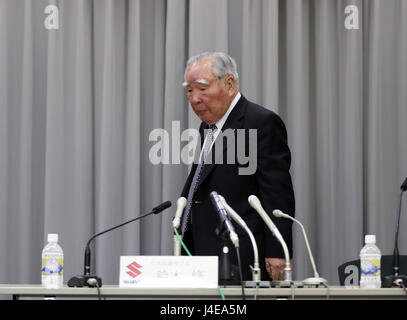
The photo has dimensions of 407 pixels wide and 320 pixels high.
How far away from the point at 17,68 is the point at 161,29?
944 millimetres

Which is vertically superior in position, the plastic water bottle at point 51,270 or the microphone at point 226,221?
the microphone at point 226,221

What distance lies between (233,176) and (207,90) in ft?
1.57

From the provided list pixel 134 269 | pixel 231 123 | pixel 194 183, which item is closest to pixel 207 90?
pixel 231 123

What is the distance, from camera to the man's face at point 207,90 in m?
3.73

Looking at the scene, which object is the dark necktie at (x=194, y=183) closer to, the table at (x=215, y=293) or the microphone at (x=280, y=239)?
the microphone at (x=280, y=239)

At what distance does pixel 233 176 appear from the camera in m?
3.55

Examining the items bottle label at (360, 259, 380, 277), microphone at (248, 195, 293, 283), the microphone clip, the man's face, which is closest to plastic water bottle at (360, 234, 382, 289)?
bottle label at (360, 259, 380, 277)

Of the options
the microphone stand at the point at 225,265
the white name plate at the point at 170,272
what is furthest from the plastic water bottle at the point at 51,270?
the microphone stand at the point at 225,265

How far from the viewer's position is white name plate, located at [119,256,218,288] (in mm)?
2500

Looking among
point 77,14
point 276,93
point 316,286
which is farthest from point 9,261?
point 316,286

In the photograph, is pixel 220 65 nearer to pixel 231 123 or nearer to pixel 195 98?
pixel 195 98

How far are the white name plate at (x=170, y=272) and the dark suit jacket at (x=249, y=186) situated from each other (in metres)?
0.83

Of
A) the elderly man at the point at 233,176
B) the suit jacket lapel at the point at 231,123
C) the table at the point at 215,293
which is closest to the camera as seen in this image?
the table at the point at 215,293
